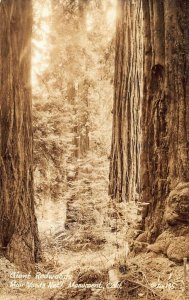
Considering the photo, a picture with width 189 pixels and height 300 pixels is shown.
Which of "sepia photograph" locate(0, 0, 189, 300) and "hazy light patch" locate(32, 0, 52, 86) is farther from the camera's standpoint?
"hazy light patch" locate(32, 0, 52, 86)

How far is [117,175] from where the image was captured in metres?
6.61

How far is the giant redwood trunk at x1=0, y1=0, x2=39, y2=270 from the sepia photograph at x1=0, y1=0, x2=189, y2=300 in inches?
0.6

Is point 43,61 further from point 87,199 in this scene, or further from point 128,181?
point 128,181

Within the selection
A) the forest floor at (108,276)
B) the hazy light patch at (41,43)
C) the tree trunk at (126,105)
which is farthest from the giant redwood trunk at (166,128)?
the hazy light patch at (41,43)

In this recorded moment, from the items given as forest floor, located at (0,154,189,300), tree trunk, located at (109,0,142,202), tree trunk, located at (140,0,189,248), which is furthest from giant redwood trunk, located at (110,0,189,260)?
tree trunk, located at (109,0,142,202)

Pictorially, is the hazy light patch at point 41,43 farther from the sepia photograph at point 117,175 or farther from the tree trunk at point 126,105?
the tree trunk at point 126,105

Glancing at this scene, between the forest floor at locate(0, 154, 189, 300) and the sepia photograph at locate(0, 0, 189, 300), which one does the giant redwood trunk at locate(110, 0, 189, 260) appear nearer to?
the sepia photograph at locate(0, 0, 189, 300)

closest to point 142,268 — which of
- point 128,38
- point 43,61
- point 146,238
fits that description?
point 146,238

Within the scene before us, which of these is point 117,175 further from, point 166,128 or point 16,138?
point 166,128

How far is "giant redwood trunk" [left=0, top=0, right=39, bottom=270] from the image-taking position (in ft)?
17.2

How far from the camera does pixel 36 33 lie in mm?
9734

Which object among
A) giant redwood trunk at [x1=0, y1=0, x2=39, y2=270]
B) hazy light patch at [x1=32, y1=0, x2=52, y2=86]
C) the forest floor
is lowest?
the forest floor

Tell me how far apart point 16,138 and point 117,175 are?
196 centimetres

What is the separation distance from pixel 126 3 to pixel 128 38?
594 millimetres
